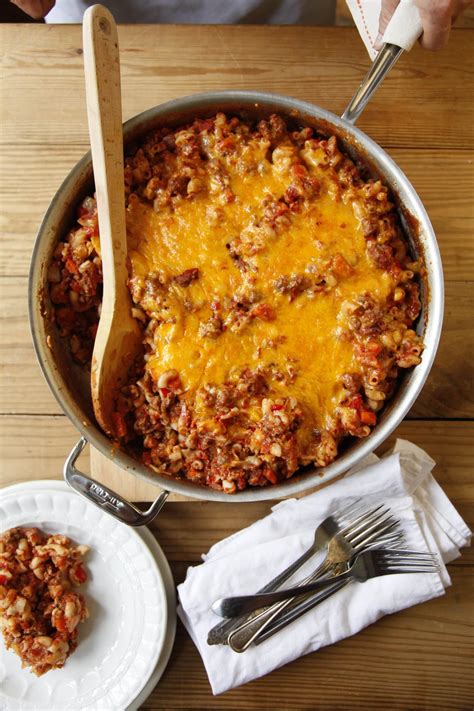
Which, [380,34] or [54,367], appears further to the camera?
[380,34]

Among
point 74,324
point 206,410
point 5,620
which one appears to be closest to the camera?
point 206,410

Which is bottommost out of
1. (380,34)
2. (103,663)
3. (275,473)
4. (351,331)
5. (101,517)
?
(103,663)

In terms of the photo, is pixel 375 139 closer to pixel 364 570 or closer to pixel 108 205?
pixel 108 205

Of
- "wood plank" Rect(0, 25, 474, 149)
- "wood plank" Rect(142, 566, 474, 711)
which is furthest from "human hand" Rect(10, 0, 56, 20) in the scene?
"wood plank" Rect(142, 566, 474, 711)

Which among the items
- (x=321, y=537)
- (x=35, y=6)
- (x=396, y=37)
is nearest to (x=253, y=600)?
(x=321, y=537)

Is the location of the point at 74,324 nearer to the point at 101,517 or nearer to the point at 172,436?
the point at 172,436

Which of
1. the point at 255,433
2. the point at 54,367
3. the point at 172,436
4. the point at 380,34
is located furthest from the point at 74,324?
the point at 380,34

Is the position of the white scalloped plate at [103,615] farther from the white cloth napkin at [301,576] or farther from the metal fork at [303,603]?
the metal fork at [303,603]

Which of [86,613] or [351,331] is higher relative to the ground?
[351,331]
